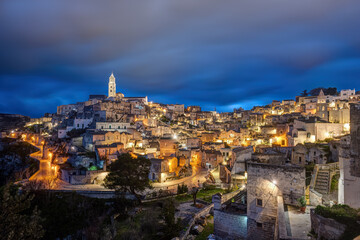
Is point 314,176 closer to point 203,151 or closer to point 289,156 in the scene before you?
point 289,156

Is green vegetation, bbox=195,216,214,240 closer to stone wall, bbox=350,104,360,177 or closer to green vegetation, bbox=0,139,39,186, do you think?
stone wall, bbox=350,104,360,177

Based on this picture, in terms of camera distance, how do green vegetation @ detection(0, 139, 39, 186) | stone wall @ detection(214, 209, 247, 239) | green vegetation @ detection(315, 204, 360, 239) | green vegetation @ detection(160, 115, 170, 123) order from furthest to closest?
green vegetation @ detection(160, 115, 170, 123) < green vegetation @ detection(0, 139, 39, 186) < stone wall @ detection(214, 209, 247, 239) < green vegetation @ detection(315, 204, 360, 239)

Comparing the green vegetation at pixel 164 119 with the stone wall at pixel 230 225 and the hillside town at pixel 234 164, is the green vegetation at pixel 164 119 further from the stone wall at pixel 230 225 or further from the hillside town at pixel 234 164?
the stone wall at pixel 230 225

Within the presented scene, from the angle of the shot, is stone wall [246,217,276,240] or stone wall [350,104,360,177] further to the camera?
stone wall [246,217,276,240]

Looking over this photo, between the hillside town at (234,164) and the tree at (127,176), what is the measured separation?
0.83m

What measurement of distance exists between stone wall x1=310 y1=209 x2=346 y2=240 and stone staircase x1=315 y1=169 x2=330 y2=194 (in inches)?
291

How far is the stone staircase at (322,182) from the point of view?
1432 cm

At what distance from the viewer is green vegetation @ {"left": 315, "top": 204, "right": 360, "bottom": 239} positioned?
6.93m

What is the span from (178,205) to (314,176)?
12400 mm

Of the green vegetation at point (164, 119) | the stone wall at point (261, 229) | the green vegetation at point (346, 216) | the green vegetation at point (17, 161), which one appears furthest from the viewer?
the green vegetation at point (164, 119)

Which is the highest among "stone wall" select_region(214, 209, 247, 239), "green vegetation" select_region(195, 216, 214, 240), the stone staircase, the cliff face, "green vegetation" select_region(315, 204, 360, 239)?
the cliff face

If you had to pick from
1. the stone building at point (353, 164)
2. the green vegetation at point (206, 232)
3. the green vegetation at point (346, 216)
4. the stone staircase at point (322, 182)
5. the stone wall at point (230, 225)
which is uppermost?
the stone building at point (353, 164)

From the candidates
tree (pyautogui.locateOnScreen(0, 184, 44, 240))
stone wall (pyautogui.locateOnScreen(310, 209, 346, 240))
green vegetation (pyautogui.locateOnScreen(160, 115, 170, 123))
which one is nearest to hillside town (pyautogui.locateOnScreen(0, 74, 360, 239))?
stone wall (pyautogui.locateOnScreen(310, 209, 346, 240))

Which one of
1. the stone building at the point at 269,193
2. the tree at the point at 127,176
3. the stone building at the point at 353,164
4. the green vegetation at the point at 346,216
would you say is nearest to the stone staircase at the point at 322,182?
the stone building at the point at 353,164
